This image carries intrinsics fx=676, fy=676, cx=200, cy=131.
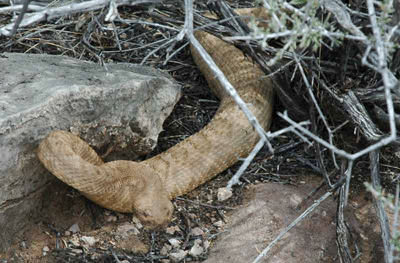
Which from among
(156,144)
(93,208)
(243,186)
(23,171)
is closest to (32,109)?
(23,171)

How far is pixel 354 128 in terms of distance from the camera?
4289 millimetres

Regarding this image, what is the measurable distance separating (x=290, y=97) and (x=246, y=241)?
3.82ft

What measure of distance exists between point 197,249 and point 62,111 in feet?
3.74

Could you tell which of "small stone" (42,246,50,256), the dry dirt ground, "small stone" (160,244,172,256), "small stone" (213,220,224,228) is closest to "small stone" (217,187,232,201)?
the dry dirt ground

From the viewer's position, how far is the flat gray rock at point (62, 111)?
3805 millimetres

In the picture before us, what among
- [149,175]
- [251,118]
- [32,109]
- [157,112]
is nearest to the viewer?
[251,118]

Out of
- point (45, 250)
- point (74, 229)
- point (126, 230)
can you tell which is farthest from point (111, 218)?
point (45, 250)

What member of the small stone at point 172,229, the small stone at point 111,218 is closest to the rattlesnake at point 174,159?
the small stone at point 111,218

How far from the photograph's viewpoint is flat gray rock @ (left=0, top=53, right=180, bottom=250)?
380 centimetres

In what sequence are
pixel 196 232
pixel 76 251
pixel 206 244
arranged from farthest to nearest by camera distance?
pixel 196 232, pixel 206 244, pixel 76 251

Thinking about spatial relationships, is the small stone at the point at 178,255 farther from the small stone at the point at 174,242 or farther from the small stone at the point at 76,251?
the small stone at the point at 76,251

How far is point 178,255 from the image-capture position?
3957mm

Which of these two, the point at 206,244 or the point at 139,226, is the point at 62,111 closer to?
the point at 139,226

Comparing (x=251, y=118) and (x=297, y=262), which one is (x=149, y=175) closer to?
(x=297, y=262)
